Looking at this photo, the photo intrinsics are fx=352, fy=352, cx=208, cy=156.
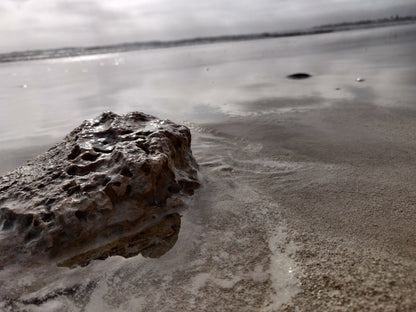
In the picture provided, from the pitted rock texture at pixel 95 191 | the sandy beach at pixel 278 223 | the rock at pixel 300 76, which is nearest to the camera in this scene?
the sandy beach at pixel 278 223

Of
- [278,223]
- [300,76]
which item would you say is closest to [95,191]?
[278,223]

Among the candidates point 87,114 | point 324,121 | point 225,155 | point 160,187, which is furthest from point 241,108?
point 160,187

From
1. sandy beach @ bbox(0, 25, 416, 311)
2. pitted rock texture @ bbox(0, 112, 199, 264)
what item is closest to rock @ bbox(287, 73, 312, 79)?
sandy beach @ bbox(0, 25, 416, 311)

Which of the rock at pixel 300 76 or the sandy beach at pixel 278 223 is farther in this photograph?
the rock at pixel 300 76

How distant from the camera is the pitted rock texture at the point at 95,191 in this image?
8.13 feet

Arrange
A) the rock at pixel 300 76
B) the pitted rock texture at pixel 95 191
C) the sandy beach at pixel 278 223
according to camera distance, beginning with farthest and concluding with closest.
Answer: the rock at pixel 300 76
the pitted rock texture at pixel 95 191
the sandy beach at pixel 278 223

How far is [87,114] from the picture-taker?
6746mm

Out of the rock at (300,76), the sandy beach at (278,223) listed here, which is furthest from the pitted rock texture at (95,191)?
the rock at (300,76)

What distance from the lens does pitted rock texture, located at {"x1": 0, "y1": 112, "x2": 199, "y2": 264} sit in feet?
8.13

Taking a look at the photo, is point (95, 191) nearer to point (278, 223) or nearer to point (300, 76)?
point (278, 223)

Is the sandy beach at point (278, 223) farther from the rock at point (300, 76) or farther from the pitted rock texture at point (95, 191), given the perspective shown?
the rock at point (300, 76)

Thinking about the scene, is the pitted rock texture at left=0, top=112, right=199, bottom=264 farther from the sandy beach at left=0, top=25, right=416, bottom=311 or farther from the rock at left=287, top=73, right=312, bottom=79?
the rock at left=287, top=73, right=312, bottom=79

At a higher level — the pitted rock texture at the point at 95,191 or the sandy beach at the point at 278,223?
the pitted rock texture at the point at 95,191

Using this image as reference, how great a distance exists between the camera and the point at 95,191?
2.66 metres
